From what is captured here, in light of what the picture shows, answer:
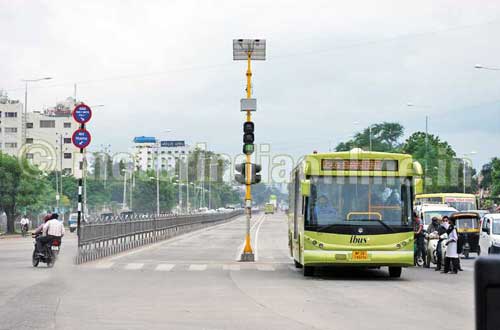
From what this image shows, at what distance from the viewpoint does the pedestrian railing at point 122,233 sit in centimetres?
2902

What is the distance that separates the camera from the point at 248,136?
30.2 m

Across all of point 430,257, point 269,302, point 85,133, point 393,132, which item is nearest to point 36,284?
point 269,302

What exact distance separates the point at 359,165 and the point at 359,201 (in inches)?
39.6

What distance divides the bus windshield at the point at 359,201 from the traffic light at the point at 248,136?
811 cm

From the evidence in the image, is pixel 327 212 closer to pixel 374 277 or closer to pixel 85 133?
pixel 374 277

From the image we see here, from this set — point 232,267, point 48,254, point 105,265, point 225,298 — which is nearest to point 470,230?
point 232,267

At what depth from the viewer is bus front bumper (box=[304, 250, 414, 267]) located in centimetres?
2122

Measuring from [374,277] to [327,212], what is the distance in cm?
279

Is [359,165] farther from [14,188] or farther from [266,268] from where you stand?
[14,188]

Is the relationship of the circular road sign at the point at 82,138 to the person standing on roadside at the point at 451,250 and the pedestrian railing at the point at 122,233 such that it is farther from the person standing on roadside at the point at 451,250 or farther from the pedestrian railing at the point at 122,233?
the person standing on roadside at the point at 451,250

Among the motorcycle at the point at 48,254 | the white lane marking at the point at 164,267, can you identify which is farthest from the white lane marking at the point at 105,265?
the white lane marking at the point at 164,267

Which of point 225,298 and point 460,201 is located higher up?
point 460,201

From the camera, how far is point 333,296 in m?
17.3

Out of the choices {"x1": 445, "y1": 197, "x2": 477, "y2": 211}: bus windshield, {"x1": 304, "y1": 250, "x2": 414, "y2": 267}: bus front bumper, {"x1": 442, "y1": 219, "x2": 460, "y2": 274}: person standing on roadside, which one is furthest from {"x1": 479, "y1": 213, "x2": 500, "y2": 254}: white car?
{"x1": 445, "y1": 197, "x2": 477, "y2": 211}: bus windshield
